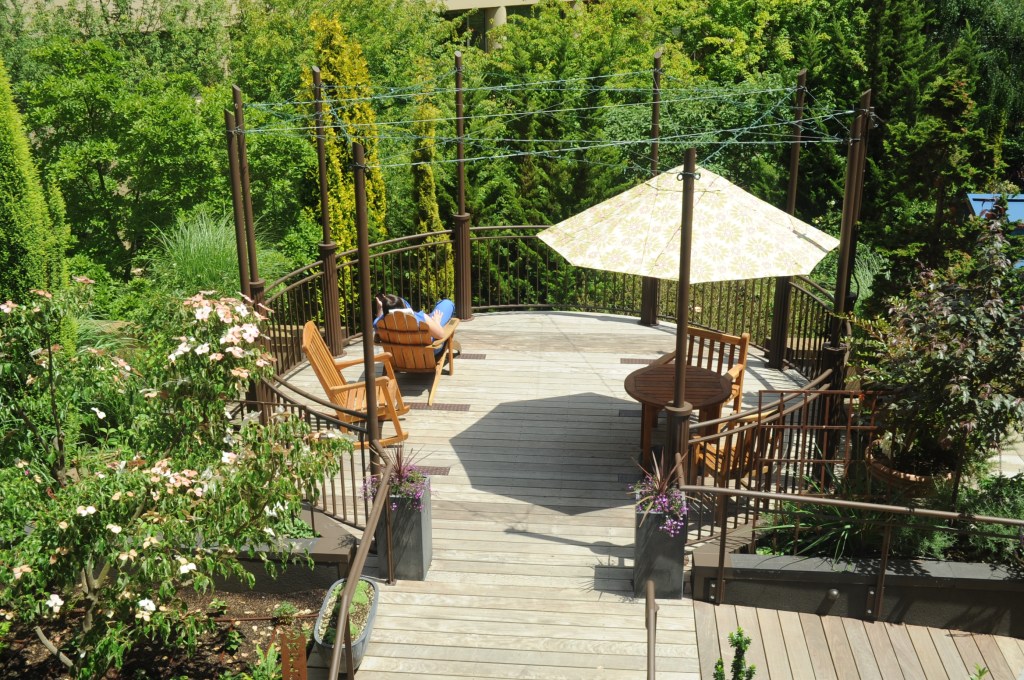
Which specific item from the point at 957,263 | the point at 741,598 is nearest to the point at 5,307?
the point at 741,598

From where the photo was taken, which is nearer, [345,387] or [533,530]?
[533,530]

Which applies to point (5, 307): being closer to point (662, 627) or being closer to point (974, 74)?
point (662, 627)

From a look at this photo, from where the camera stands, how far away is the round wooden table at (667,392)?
288 inches

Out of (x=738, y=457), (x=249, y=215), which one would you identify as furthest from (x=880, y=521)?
(x=249, y=215)

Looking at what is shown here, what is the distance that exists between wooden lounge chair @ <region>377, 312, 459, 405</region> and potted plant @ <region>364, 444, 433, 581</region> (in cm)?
237

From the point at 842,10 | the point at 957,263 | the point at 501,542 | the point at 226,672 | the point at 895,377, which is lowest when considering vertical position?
the point at 226,672

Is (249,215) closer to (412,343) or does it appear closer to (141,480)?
(412,343)

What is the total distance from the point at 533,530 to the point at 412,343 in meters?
2.51

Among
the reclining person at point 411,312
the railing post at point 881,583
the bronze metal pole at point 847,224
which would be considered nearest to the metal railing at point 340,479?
the reclining person at point 411,312

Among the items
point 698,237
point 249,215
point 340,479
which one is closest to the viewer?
point 698,237

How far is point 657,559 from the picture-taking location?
593 centimetres

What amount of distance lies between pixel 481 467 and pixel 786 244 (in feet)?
9.65

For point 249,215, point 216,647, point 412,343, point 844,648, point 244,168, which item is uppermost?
point 244,168

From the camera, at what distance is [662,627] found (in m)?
5.79
